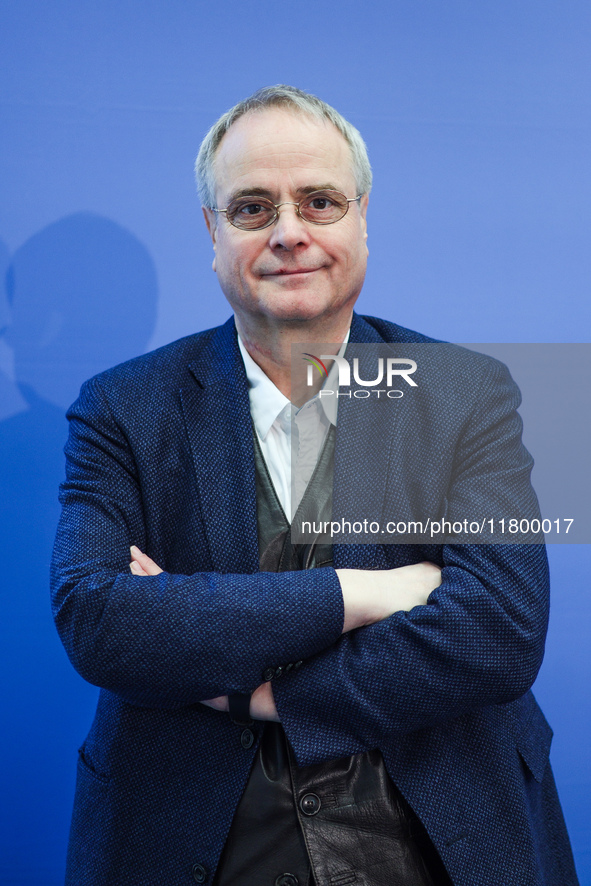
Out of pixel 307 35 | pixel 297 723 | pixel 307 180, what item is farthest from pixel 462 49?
pixel 297 723

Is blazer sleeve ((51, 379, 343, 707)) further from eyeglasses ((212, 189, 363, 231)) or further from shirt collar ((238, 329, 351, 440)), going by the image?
eyeglasses ((212, 189, 363, 231))

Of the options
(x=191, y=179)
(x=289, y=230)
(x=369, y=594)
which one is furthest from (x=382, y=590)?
(x=191, y=179)

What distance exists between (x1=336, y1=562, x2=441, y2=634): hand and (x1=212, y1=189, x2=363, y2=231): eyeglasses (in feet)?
2.33

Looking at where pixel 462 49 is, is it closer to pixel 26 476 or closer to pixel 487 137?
pixel 487 137

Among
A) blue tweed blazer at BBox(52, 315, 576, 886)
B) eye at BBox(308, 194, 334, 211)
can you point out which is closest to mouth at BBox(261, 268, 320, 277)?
eye at BBox(308, 194, 334, 211)

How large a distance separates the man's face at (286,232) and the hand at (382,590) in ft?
1.77

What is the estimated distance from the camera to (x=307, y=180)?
1586mm

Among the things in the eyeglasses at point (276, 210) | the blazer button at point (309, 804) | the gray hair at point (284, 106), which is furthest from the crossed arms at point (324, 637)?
the gray hair at point (284, 106)

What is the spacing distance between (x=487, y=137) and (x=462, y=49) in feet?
0.87

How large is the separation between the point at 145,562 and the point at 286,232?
2.31 feet

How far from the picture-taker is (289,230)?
61.4 inches

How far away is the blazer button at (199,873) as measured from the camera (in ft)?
4.72

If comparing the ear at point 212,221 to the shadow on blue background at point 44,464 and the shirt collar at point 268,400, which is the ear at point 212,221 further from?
the shadow on blue background at point 44,464

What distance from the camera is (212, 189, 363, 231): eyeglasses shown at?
1596 mm
